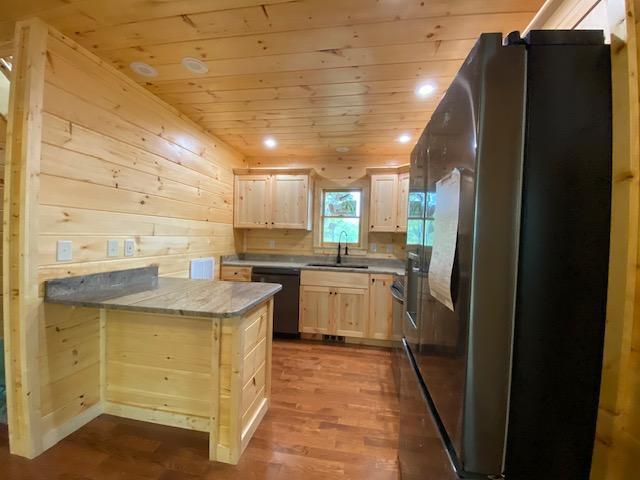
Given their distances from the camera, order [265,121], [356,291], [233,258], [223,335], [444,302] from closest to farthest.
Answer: [444,302]
[223,335]
[265,121]
[356,291]
[233,258]

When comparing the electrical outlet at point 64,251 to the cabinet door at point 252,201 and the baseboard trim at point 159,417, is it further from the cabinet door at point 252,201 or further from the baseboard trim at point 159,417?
the cabinet door at point 252,201

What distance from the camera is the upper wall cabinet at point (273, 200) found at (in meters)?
3.70

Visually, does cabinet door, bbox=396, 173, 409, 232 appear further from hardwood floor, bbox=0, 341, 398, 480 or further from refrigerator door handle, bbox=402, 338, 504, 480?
refrigerator door handle, bbox=402, 338, 504, 480

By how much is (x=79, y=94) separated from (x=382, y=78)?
195 cm

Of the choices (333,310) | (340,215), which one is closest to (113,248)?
(333,310)

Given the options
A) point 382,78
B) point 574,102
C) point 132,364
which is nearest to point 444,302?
point 574,102

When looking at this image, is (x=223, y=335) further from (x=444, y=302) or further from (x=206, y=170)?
(x=206, y=170)

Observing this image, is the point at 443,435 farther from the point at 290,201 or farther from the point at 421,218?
the point at 290,201

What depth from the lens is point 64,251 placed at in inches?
62.7

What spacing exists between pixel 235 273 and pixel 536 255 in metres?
3.27

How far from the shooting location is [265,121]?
274cm

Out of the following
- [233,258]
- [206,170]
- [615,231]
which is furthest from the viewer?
[233,258]

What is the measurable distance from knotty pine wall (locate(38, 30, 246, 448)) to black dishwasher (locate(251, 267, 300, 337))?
3.84 feet

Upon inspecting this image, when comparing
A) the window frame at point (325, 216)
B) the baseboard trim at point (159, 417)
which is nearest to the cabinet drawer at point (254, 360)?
the baseboard trim at point (159, 417)
